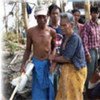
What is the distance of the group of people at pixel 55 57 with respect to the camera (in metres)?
4.58

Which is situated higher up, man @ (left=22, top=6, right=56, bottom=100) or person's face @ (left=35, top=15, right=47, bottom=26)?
person's face @ (left=35, top=15, right=47, bottom=26)

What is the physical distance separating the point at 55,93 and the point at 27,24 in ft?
12.5

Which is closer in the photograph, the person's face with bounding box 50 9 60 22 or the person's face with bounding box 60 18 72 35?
the person's face with bounding box 60 18 72 35

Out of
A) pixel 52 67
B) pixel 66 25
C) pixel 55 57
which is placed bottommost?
pixel 52 67

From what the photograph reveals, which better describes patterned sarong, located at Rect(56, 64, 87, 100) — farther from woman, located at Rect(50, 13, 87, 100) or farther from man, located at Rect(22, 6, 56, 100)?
man, located at Rect(22, 6, 56, 100)

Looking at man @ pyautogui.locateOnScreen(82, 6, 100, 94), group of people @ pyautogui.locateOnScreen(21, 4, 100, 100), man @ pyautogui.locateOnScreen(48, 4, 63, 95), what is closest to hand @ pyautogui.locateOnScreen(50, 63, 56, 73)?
group of people @ pyautogui.locateOnScreen(21, 4, 100, 100)

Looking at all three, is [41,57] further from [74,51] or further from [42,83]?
[74,51]

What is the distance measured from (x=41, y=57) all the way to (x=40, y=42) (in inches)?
8.0

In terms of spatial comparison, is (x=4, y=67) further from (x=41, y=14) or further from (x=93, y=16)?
(x=41, y=14)

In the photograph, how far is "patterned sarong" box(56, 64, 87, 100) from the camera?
4.74 meters

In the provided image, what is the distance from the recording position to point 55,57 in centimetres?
470

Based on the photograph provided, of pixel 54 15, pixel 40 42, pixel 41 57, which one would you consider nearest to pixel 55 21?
pixel 54 15

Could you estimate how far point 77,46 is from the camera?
4.60 m

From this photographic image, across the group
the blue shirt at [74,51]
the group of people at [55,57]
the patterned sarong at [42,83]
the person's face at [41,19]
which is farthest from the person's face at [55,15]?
the blue shirt at [74,51]
